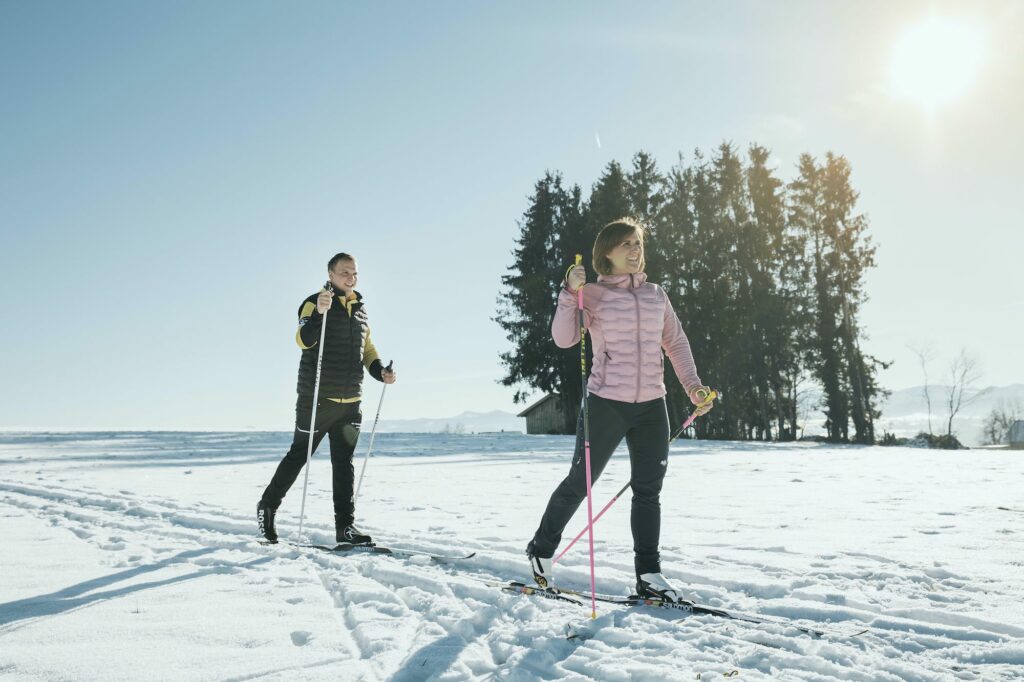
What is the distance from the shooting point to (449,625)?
2955 millimetres

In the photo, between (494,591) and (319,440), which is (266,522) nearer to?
(319,440)

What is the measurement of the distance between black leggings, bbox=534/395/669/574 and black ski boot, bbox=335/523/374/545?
1908mm

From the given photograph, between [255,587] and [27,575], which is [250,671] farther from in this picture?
[27,575]

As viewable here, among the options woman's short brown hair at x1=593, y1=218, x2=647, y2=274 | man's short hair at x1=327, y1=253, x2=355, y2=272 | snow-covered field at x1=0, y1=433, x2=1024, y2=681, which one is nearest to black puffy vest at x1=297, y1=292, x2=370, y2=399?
man's short hair at x1=327, y1=253, x2=355, y2=272

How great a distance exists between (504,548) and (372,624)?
1.69m

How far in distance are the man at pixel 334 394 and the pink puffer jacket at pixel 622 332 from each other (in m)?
2.27

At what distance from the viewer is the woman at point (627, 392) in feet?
11.2

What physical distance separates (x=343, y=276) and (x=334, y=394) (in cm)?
96

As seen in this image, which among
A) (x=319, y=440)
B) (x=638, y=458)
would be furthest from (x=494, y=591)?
(x=319, y=440)

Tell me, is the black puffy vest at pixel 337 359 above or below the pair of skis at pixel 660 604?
above

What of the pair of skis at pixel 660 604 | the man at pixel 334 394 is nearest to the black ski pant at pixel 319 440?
the man at pixel 334 394

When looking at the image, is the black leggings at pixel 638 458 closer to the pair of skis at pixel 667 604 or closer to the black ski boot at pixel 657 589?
the black ski boot at pixel 657 589

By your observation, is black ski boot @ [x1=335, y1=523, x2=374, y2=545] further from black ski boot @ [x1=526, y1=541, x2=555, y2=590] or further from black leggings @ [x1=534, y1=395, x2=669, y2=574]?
black leggings @ [x1=534, y1=395, x2=669, y2=574]

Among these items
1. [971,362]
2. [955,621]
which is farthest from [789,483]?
→ [971,362]
